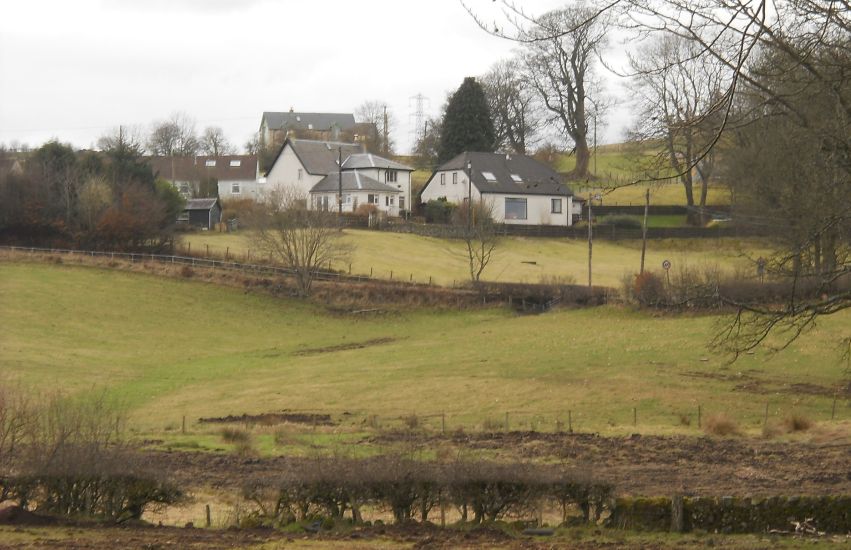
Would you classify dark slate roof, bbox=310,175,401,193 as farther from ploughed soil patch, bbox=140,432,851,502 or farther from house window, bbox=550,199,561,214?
ploughed soil patch, bbox=140,432,851,502

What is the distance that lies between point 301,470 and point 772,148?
18.5m

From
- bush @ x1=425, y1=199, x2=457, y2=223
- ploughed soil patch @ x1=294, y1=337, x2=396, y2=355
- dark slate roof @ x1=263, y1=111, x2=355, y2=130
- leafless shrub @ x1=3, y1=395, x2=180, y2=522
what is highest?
dark slate roof @ x1=263, y1=111, x2=355, y2=130

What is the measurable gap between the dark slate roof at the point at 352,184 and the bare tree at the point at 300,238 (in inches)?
1089

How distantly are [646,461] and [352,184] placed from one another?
68.4 m

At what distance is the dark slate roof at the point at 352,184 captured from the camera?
3474 inches

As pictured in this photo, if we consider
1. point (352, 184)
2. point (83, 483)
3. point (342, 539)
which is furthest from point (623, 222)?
point (342, 539)

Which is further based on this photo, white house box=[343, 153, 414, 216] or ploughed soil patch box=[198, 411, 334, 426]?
white house box=[343, 153, 414, 216]

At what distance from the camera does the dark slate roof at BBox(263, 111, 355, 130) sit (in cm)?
14825

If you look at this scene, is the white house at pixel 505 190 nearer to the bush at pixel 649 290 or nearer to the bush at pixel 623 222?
the bush at pixel 623 222

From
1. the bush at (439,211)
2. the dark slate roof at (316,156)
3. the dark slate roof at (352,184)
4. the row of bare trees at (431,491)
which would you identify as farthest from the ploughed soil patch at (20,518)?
the dark slate roof at (316,156)

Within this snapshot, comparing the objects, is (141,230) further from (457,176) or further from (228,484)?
(228,484)

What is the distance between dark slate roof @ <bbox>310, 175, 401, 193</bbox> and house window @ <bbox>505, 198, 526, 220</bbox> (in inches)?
406

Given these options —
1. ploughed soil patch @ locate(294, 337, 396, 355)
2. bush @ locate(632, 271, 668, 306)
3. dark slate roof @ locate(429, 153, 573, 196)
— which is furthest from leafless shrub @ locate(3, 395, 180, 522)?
dark slate roof @ locate(429, 153, 573, 196)

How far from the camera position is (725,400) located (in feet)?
105
